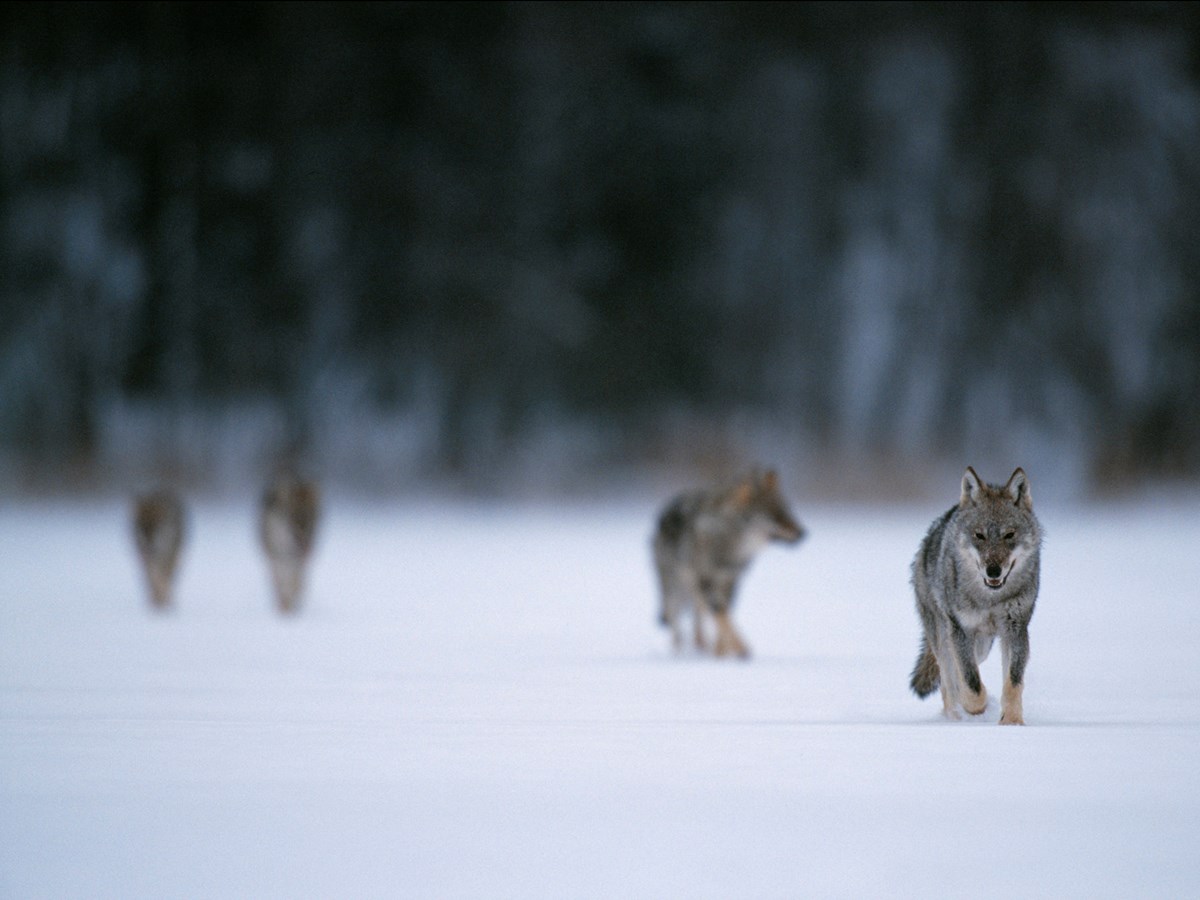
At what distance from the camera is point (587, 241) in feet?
83.5

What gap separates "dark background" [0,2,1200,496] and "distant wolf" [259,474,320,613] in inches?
514

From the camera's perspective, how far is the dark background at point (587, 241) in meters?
24.0

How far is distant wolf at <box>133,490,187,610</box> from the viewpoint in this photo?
35.4 ft

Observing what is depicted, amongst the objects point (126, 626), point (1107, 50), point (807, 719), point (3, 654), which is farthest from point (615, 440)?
point (807, 719)

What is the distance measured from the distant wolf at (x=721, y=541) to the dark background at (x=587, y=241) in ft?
50.5

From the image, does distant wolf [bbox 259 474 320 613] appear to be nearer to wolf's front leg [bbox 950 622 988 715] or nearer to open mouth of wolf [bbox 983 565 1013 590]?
wolf's front leg [bbox 950 622 988 715]

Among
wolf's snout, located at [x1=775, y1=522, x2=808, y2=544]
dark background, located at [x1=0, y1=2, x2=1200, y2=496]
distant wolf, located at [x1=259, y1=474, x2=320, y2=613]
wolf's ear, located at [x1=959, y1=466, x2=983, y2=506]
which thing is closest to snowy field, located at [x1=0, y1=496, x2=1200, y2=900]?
distant wolf, located at [x1=259, y1=474, x2=320, y2=613]

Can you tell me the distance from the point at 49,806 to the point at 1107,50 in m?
23.2

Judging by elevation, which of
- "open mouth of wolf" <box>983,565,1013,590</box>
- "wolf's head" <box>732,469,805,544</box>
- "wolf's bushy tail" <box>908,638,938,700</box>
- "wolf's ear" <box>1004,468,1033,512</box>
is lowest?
"wolf's bushy tail" <box>908,638,938,700</box>

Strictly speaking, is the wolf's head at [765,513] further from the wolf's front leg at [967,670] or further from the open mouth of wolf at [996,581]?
the open mouth of wolf at [996,581]

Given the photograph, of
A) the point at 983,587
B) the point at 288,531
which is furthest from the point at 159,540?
the point at 983,587

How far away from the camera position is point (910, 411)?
965 inches

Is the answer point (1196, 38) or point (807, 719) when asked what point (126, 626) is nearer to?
point (807, 719)

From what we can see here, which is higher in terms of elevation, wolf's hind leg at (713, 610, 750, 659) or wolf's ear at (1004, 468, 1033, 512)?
wolf's ear at (1004, 468, 1033, 512)
